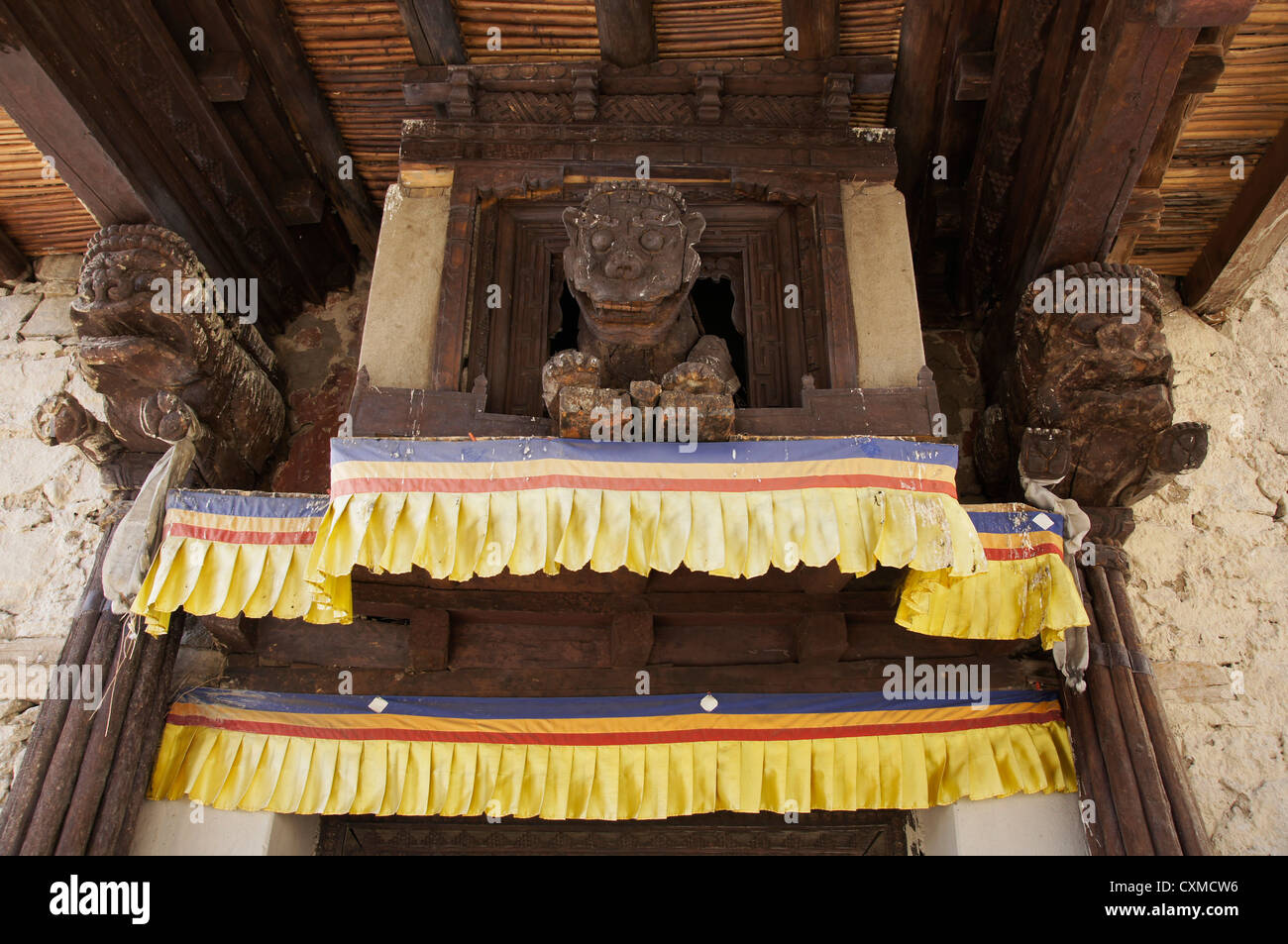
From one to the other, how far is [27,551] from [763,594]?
3.79m

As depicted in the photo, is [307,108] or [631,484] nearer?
[631,484]

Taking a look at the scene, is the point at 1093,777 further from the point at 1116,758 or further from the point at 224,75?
the point at 224,75

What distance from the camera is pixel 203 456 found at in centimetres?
428

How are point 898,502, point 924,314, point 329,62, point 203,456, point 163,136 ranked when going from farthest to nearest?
point 924,314, point 329,62, point 163,136, point 203,456, point 898,502

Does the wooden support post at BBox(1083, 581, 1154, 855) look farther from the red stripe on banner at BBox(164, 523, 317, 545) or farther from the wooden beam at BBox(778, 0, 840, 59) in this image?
the red stripe on banner at BBox(164, 523, 317, 545)

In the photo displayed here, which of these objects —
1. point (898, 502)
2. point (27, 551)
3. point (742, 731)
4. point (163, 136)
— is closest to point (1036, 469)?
point (898, 502)

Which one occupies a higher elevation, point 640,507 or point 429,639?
point 640,507

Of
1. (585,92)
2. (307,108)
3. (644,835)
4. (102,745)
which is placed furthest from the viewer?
A: (307,108)

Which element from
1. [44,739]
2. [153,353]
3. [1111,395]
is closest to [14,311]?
[153,353]

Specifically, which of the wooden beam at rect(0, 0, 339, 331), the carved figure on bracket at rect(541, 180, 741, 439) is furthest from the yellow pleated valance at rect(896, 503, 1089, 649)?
the wooden beam at rect(0, 0, 339, 331)

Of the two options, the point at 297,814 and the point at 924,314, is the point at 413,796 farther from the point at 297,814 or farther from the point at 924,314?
the point at 924,314

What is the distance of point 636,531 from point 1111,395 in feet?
7.50

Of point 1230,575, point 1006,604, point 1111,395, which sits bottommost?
point 1006,604

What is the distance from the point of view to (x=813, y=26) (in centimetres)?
471
